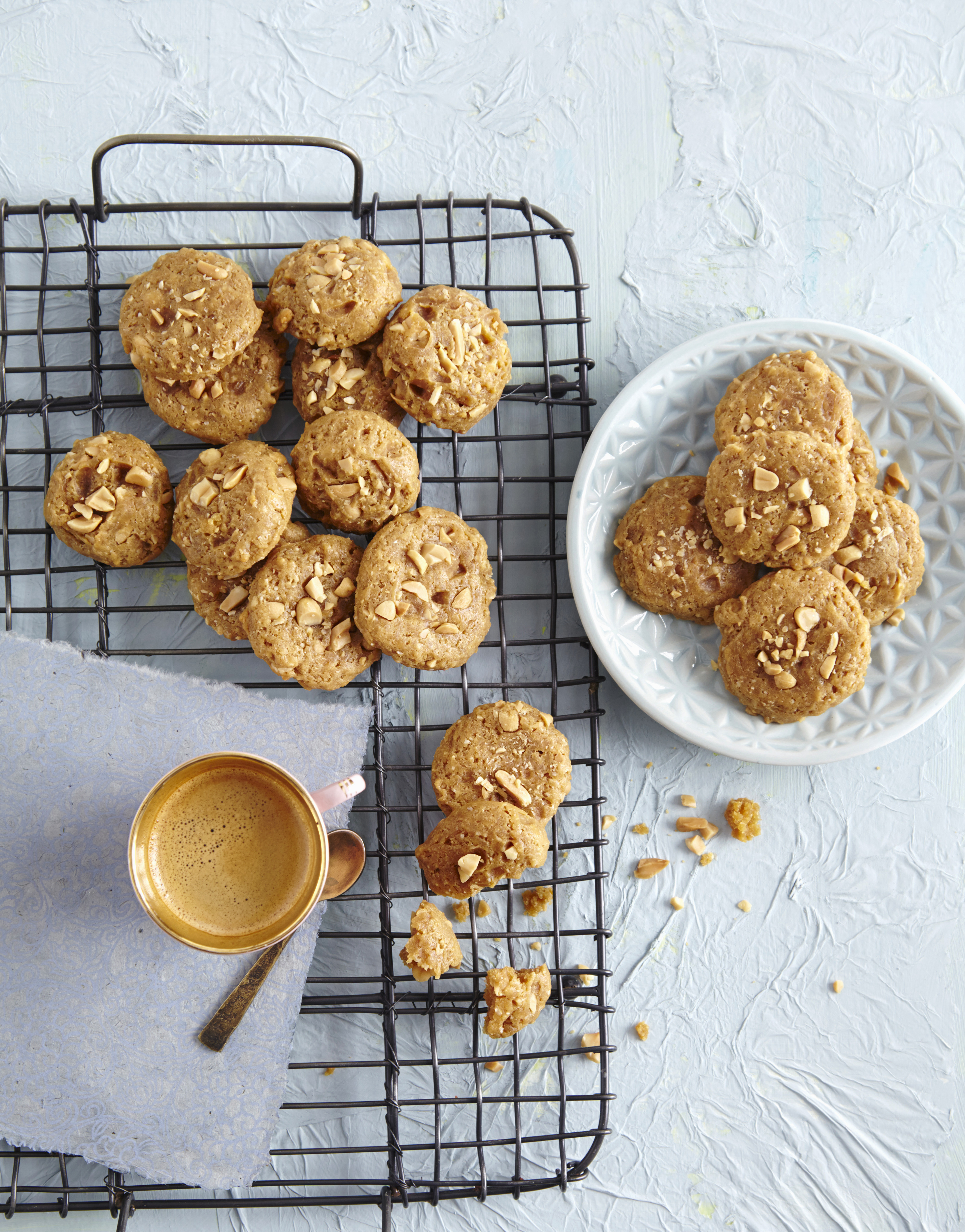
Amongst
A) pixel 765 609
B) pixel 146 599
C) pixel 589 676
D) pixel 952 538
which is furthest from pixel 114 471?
pixel 952 538

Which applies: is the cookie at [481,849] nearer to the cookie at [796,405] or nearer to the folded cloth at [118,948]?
the folded cloth at [118,948]

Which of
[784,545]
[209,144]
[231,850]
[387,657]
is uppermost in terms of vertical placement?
[209,144]

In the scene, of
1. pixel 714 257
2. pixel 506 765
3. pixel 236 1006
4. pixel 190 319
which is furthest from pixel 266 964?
pixel 714 257

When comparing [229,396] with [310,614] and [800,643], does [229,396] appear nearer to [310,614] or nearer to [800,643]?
[310,614]

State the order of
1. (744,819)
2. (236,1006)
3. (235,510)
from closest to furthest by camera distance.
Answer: (235,510), (236,1006), (744,819)

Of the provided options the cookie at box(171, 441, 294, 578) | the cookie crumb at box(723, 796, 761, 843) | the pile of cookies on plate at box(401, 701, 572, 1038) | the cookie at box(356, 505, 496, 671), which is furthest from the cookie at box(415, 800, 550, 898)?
the cookie at box(171, 441, 294, 578)

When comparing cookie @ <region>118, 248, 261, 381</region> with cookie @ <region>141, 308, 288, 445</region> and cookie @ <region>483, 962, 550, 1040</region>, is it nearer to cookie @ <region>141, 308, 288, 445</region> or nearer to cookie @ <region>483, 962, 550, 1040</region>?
cookie @ <region>141, 308, 288, 445</region>
